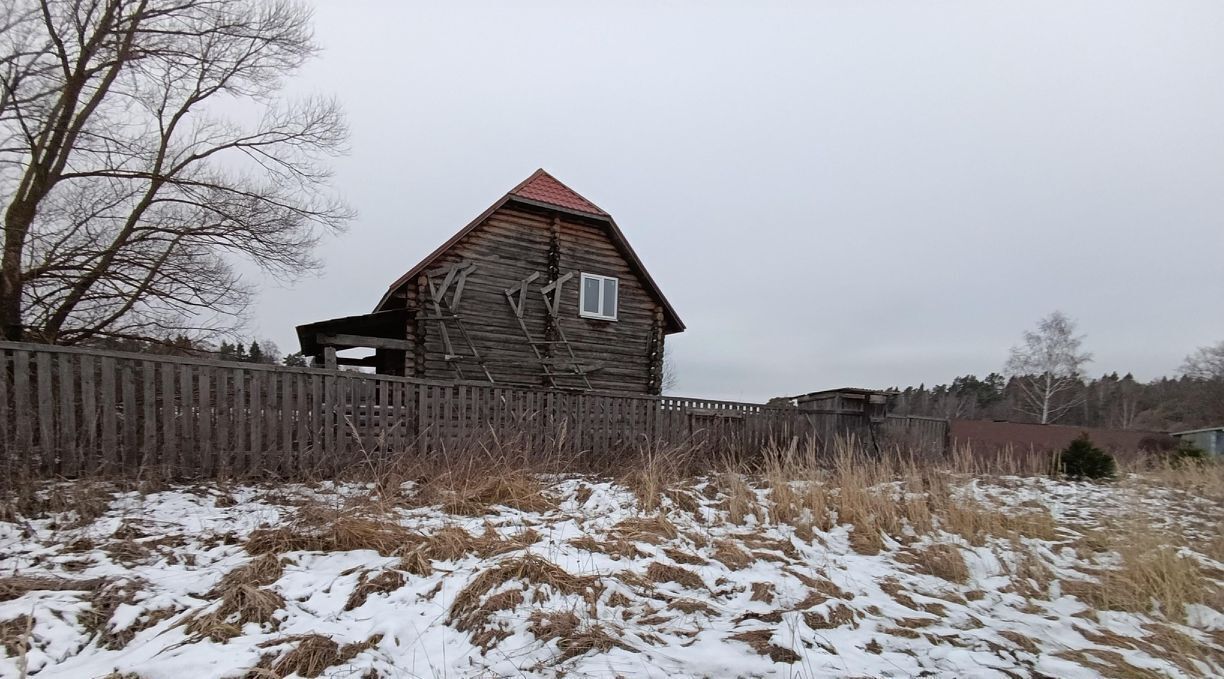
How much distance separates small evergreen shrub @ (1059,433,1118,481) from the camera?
9.36 m

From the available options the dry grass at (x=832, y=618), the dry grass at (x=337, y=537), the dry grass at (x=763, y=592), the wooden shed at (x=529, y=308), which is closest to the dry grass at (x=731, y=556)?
the dry grass at (x=763, y=592)

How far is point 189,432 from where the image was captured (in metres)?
6.09

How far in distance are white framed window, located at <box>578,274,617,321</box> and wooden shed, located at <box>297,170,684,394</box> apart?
26mm

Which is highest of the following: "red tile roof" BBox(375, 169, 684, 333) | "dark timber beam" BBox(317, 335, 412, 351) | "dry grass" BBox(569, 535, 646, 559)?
"red tile roof" BBox(375, 169, 684, 333)

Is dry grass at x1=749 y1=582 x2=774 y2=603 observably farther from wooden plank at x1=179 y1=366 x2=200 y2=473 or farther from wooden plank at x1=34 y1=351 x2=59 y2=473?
wooden plank at x1=34 y1=351 x2=59 y2=473

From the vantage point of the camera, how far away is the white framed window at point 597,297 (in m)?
14.9

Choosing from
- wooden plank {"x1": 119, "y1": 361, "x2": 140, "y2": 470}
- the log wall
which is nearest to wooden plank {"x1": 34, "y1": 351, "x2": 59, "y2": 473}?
wooden plank {"x1": 119, "y1": 361, "x2": 140, "y2": 470}

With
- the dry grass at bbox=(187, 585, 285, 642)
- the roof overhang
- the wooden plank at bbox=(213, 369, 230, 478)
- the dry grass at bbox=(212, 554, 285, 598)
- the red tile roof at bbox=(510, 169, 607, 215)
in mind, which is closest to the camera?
the dry grass at bbox=(187, 585, 285, 642)

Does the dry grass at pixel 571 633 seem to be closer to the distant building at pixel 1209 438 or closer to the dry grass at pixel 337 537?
the dry grass at pixel 337 537

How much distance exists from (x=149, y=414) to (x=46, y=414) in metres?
0.76

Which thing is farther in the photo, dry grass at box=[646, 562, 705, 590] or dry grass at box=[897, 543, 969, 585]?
dry grass at box=[897, 543, 969, 585]

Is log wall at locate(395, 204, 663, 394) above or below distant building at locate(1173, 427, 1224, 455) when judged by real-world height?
above

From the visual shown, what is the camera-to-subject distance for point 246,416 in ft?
21.1

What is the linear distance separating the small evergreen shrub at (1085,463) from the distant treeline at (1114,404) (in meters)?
26.4
